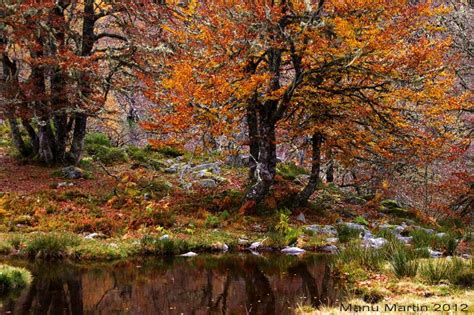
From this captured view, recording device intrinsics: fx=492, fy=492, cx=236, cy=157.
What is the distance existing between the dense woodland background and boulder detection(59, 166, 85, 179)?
1.45 meters

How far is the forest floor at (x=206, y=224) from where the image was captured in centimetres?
835

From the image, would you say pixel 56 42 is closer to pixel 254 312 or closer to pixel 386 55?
pixel 386 55

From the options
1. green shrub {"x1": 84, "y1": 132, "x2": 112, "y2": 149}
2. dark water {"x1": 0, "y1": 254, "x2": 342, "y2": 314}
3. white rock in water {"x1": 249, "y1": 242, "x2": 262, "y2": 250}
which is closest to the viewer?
dark water {"x1": 0, "y1": 254, "x2": 342, "y2": 314}

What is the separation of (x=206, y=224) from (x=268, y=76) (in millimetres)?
4351

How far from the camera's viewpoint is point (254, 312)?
7.07 metres

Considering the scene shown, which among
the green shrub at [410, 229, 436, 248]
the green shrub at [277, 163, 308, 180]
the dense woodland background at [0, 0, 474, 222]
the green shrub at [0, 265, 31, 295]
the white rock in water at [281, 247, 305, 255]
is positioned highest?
the dense woodland background at [0, 0, 474, 222]

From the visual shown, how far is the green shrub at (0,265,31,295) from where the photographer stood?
7870 mm

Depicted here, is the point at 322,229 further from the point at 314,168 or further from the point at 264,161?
the point at 264,161

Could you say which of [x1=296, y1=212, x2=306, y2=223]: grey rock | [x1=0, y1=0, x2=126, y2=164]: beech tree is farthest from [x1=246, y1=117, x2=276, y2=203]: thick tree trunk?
[x1=0, y1=0, x2=126, y2=164]: beech tree

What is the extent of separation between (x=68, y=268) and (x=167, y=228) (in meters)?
3.79

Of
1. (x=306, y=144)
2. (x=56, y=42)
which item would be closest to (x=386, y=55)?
(x=306, y=144)

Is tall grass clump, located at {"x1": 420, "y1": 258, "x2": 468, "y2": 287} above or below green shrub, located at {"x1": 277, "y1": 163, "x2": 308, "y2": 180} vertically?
below

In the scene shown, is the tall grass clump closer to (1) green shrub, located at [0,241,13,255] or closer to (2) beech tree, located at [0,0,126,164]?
(1) green shrub, located at [0,241,13,255]

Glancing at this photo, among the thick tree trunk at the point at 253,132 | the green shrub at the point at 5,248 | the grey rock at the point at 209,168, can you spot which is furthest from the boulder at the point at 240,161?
the green shrub at the point at 5,248
